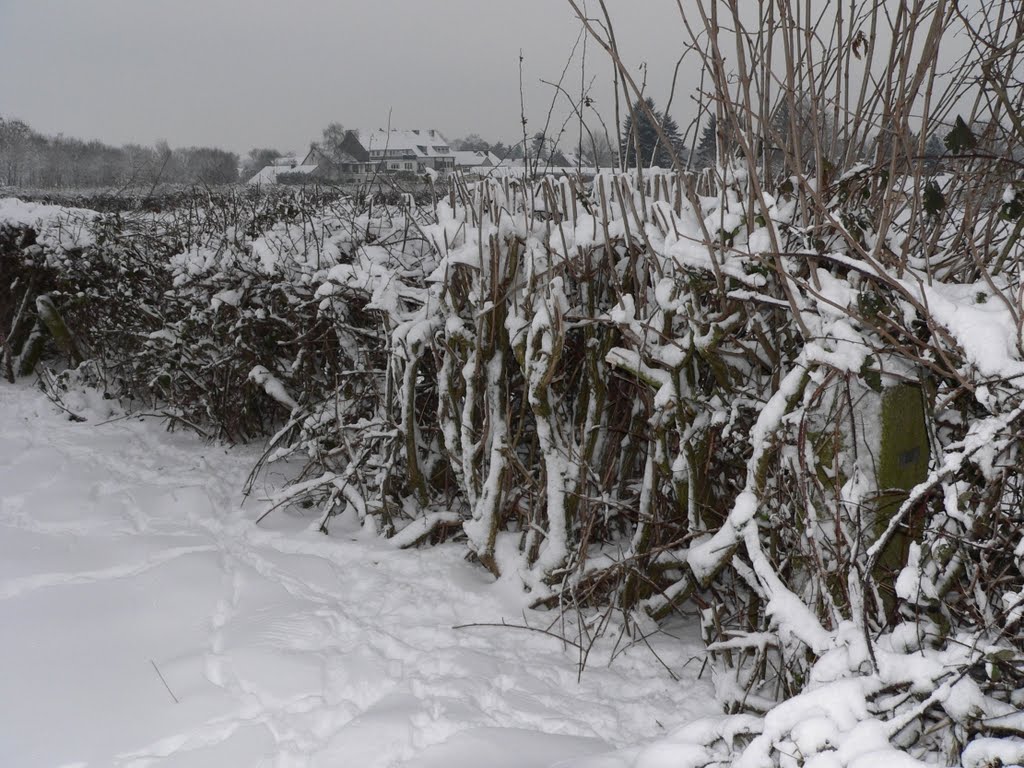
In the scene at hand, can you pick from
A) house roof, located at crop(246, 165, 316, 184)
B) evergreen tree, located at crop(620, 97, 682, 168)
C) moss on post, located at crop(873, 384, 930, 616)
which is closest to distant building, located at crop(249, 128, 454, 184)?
house roof, located at crop(246, 165, 316, 184)

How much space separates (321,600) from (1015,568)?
2615mm

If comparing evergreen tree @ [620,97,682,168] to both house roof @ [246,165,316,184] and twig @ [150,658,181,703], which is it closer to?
twig @ [150,658,181,703]

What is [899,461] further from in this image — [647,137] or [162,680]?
[647,137]

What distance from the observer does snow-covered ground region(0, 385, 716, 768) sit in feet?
7.26

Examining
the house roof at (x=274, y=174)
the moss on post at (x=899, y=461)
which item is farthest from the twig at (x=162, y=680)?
the house roof at (x=274, y=174)

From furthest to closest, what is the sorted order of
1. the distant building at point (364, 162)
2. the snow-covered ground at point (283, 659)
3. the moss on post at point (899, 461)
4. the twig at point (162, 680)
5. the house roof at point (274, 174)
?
1. the house roof at point (274, 174)
2. the distant building at point (364, 162)
3. the twig at point (162, 680)
4. the snow-covered ground at point (283, 659)
5. the moss on post at point (899, 461)

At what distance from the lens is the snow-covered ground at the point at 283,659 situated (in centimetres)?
221

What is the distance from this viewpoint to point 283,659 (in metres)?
2.64

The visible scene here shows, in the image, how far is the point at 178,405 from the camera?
231 inches

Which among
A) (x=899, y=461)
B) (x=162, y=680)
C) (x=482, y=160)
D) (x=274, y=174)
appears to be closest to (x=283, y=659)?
(x=162, y=680)

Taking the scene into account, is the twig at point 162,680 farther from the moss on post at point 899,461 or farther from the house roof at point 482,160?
the house roof at point 482,160

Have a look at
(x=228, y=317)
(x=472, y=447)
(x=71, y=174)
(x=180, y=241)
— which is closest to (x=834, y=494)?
(x=472, y=447)

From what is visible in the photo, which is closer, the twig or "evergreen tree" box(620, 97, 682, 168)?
"evergreen tree" box(620, 97, 682, 168)

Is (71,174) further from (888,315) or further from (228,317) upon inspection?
(888,315)
